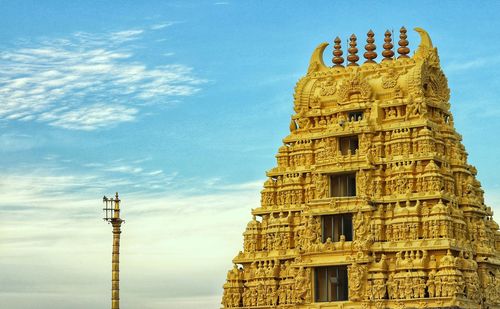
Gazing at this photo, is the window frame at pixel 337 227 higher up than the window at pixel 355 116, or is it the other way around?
the window at pixel 355 116

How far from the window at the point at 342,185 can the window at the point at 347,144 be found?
129cm

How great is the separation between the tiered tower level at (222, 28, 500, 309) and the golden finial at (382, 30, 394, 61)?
0.08 m

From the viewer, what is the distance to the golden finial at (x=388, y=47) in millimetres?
61156

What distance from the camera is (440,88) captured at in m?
60.9

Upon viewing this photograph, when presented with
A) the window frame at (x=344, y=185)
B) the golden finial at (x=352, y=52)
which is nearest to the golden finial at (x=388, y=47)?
the golden finial at (x=352, y=52)

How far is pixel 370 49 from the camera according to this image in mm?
61719

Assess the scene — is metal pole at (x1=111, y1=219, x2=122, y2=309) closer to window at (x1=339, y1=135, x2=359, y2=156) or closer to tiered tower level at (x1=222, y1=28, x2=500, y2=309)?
tiered tower level at (x1=222, y1=28, x2=500, y2=309)

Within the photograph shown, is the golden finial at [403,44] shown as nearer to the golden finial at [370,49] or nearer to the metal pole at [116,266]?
the golden finial at [370,49]

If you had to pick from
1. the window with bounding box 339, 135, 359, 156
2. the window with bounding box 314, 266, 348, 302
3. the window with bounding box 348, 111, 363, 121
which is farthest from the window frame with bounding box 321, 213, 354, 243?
the window with bounding box 348, 111, 363, 121

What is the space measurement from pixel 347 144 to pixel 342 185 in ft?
6.92

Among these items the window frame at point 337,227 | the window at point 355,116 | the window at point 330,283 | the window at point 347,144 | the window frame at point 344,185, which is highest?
the window at point 355,116

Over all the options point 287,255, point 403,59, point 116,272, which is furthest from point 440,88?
point 116,272

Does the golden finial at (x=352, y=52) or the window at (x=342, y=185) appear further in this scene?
the golden finial at (x=352, y=52)

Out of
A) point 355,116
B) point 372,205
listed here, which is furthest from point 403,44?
point 372,205
